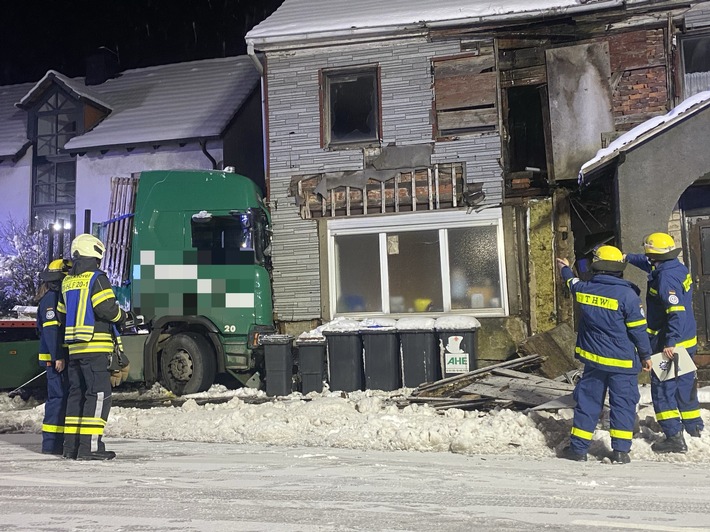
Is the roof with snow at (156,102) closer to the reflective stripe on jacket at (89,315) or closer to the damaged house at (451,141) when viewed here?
the damaged house at (451,141)

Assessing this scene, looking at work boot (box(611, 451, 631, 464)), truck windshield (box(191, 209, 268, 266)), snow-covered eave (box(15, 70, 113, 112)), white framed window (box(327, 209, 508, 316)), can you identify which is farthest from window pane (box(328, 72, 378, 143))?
snow-covered eave (box(15, 70, 113, 112))

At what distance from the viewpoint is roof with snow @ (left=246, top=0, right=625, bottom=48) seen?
12.8 metres

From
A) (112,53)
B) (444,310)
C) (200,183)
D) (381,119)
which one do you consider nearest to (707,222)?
(444,310)

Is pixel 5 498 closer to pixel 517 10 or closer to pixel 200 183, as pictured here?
pixel 200 183

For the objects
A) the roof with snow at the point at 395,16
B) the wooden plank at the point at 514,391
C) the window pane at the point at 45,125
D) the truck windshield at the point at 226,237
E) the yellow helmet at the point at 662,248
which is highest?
the window pane at the point at 45,125

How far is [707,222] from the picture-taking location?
11906mm

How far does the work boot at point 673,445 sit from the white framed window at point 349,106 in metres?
8.35

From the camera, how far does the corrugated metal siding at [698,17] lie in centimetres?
1348

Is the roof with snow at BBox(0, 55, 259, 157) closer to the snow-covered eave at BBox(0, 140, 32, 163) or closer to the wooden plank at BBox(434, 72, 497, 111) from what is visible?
the snow-covered eave at BBox(0, 140, 32, 163)

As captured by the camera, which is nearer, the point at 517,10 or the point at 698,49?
the point at 517,10

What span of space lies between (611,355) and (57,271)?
5.26 meters

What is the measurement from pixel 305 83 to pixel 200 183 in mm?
2843

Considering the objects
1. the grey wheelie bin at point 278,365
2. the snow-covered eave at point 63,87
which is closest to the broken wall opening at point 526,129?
the grey wheelie bin at point 278,365

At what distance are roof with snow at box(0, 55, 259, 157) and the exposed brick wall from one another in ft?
36.6
